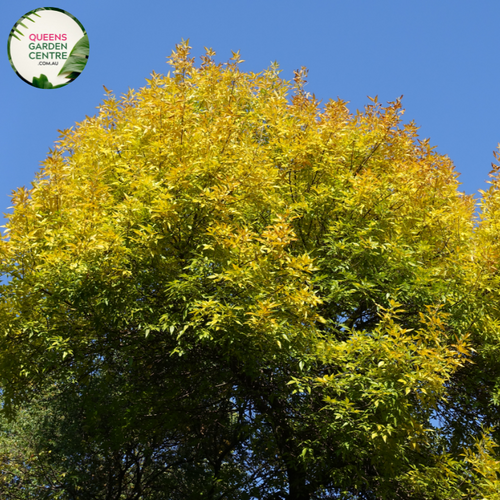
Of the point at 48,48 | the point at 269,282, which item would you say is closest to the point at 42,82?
the point at 48,48

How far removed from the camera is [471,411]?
954 cm

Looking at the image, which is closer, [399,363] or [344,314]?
[399,363]

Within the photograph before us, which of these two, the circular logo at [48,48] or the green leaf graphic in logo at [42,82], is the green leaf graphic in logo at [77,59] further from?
the green leaf graphic in logo at [42,82]

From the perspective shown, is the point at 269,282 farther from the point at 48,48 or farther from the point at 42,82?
the point at 48,48

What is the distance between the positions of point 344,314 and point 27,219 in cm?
576

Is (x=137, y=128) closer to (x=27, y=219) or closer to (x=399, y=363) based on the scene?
(x=27, y=219)

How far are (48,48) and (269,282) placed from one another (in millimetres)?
6990

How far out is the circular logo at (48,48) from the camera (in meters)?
10.1

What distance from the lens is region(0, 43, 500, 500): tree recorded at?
22.6 feet

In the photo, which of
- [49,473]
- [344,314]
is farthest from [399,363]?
[49,473]

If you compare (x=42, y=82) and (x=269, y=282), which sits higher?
(x=42, y=82)

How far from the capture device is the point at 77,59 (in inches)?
406

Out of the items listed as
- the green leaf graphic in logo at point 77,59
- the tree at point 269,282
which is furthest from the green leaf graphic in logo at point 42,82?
the tree at point 269,282

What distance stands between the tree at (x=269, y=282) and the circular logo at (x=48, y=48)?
1.08 m
